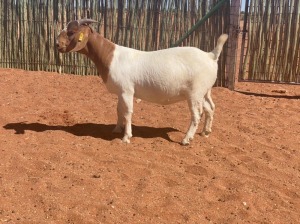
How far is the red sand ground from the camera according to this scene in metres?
3.62

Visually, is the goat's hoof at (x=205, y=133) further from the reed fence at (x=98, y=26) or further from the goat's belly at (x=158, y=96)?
the reed fence at (x=98, y=26)

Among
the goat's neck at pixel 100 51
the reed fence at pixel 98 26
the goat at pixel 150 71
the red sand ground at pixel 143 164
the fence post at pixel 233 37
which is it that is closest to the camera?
the red sand ground at pixel 143 164

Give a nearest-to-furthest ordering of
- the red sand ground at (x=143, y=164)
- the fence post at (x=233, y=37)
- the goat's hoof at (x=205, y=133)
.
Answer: the red sand ground at (x=143, y=164)
the goat's hoof at (x=205, y=133)
the fence post at (x=233, y=37)

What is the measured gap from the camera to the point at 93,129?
5953 millimetres

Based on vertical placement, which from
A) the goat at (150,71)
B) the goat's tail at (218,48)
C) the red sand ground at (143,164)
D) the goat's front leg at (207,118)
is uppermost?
the goat's tail at (218,48)

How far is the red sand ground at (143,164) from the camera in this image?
362cm

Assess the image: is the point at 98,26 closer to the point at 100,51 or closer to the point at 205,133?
the point at 100,51

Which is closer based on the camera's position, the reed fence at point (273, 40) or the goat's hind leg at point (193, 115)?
the goat's hind leg at point (193, 115)

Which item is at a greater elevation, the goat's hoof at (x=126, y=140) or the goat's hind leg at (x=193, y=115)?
the goat's hind leg at (x=193, y=115)

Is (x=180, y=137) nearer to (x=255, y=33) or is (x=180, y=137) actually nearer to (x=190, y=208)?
(x=190, y=208)

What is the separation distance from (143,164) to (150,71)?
130cm

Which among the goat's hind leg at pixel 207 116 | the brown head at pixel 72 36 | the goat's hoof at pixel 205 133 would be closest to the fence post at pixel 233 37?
the goat's hind leg at pixel 207 116

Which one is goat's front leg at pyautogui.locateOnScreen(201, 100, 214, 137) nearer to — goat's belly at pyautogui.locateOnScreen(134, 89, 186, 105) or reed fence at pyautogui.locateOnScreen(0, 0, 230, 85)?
goat's belly at pyautogui.locateOnScreen(134, 89, 186, 105)

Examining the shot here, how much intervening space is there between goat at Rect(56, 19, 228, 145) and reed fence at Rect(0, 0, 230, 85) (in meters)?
3.75
